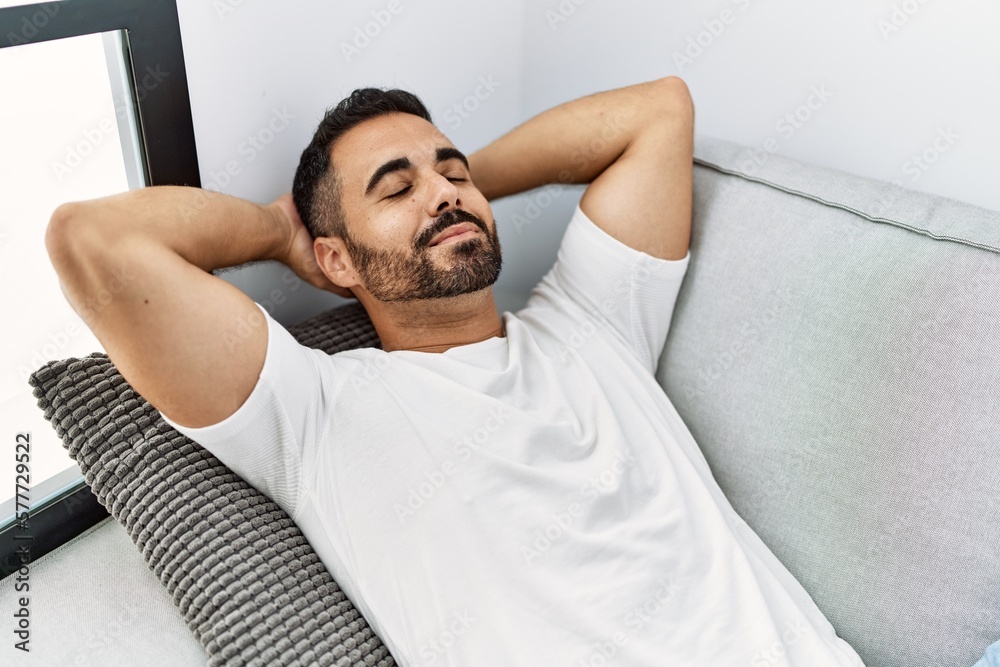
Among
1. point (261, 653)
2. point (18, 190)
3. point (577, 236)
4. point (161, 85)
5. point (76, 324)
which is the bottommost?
point (261, 653)

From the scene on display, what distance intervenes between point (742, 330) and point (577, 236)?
329 millimetres

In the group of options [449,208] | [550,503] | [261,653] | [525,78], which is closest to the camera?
[261,653]

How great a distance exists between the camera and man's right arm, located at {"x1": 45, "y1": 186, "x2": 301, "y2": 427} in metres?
0.98

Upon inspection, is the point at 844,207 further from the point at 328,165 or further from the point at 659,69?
the point at 328,165

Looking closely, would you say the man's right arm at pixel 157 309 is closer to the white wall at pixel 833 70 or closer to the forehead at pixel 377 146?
the forehead at pixel 377 146

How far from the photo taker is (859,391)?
1.20 metres

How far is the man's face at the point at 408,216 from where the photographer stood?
1.29m

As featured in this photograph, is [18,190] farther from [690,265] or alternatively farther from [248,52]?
[690,265]

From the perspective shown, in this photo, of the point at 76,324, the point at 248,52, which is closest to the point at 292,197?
the point at 248,52

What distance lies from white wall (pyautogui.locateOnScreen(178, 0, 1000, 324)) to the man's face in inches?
7.6

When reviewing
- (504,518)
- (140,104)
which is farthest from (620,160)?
(140,104)

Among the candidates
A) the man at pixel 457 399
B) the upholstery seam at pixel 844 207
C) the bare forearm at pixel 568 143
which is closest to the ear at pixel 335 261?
the man at pixel 457 399

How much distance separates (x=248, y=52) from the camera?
1351 millimetres

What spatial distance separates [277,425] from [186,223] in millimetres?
315
